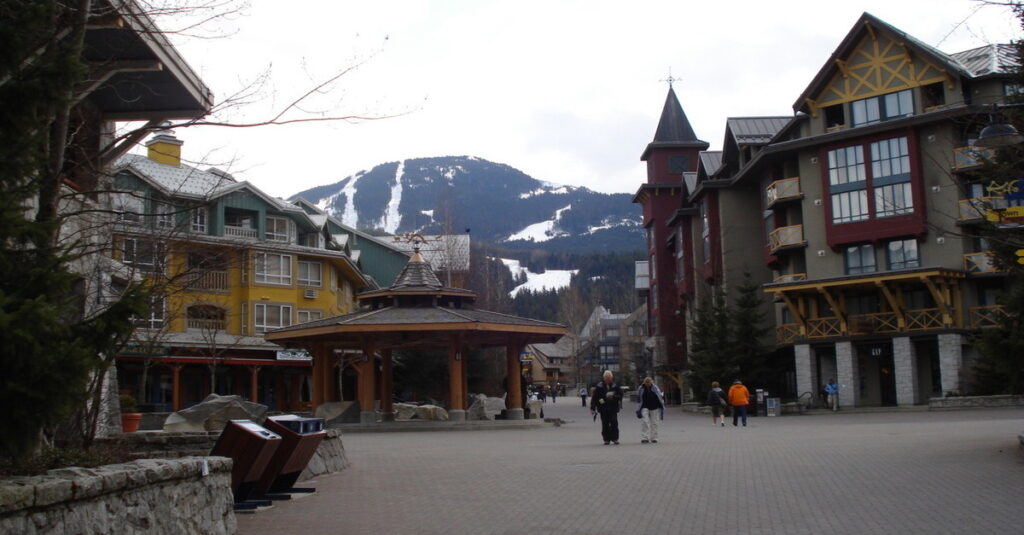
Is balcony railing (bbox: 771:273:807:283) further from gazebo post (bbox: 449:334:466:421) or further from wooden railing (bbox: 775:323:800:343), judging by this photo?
gazebo post (bbox: 449:334:466:421)

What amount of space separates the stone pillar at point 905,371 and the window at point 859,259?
12.2 ft

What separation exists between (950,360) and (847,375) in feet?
15.3

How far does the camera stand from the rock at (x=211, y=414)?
23.0 meters

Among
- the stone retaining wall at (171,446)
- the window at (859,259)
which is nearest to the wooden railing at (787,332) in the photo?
the window at (859,259)

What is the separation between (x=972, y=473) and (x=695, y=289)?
48141 mm

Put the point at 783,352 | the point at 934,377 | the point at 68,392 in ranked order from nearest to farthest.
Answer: the point at 68,392, the point at 934,377, the point at 783,352

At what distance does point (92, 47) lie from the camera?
13664 mm

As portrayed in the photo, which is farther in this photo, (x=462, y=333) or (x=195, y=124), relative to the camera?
(x=462, y=333)

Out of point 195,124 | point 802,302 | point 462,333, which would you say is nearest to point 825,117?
point 802,302

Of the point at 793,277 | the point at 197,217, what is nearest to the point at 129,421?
the point at 197,217

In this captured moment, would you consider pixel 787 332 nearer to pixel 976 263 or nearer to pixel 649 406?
pixel 976 263

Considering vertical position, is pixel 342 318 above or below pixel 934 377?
above

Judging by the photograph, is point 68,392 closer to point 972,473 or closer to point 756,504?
point 756,504

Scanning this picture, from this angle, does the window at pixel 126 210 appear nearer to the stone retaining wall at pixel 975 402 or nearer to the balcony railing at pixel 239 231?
the balcony railing at pixel 239 231
